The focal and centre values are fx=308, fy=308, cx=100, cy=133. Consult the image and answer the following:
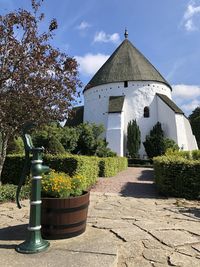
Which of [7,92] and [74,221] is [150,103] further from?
[74,221]

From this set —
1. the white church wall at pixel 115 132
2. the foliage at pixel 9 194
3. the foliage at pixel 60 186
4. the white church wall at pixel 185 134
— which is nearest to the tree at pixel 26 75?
the foliage at pixel 9 194

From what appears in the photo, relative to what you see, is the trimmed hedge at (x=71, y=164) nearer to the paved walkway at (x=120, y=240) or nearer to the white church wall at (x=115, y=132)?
the paved walkway at (x=120, y=240)

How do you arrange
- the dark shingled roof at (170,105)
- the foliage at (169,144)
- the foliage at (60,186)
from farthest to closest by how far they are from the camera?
the dark shingled roof at (170,105) → the foliage at (169,144) → the foliage at (60,186)

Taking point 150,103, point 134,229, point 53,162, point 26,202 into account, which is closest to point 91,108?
point 150,103

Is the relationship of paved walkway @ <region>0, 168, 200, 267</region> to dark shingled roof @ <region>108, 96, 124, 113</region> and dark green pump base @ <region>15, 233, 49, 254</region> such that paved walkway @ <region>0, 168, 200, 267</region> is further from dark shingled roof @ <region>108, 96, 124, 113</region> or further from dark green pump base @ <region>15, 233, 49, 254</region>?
A: dark shingled roof @ <region>108, 96, 124, 113</region>

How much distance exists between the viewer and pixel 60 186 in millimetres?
4930

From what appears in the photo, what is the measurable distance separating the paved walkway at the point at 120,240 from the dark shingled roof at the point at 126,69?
3460cm

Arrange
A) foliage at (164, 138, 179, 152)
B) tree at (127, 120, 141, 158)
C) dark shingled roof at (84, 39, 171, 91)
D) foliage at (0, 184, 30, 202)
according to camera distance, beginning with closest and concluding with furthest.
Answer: foliage at (0, 184, 30, 202), foliage at (164, 138, 179, 152), tree at (127, 120, 141, 158), dark shingled roof at (84, 39, 171, 91)

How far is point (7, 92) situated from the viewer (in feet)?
32.9

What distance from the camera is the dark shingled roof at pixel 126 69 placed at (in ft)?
136

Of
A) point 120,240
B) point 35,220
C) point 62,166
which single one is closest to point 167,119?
point 62,166

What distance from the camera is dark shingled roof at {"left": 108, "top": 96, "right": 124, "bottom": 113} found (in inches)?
1543

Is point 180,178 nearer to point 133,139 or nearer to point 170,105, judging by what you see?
point 133,139

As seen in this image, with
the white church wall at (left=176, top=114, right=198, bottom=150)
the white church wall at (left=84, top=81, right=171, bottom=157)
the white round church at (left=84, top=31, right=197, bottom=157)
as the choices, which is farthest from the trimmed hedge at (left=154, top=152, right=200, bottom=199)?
the white church wall at (left=84, top=81, right=171, bottom=157)
